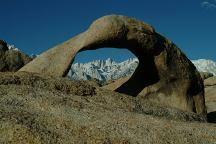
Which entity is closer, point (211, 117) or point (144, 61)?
point (144, 61)

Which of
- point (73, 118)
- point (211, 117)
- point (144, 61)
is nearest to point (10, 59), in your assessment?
point (144, 61)

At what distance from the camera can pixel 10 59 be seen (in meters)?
34.0

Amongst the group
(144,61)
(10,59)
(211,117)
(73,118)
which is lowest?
(211,117)

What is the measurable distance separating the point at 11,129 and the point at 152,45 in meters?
10.4

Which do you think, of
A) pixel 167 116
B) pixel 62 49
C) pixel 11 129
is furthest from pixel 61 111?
pixel 62 49

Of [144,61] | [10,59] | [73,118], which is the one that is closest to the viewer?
[73,118]

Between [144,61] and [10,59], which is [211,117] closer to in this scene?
[144,61]

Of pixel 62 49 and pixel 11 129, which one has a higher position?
pixel 62 49

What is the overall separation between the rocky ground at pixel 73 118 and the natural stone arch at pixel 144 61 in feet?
14.1

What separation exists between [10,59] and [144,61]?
17.4 metres

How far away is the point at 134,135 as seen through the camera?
9.05 meters

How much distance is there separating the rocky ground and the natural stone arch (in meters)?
4.30

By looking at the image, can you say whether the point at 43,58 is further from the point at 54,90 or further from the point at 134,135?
the point at 134,135

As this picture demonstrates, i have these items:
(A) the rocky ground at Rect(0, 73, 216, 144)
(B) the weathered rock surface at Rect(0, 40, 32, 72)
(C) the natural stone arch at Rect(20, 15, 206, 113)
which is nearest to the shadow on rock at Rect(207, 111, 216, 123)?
(C) the natural stone arch at Rect(20, 15, 206, 113)
